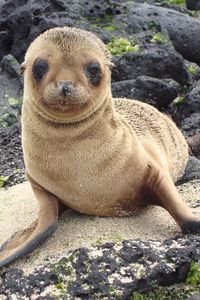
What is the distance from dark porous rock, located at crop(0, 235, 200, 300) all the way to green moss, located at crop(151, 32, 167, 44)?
638cm

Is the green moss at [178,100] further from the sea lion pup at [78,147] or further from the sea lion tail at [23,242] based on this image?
the sea lion tail at [23,242]

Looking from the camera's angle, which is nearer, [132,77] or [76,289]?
[76,289]

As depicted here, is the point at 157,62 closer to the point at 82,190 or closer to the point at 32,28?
the point at 32,28

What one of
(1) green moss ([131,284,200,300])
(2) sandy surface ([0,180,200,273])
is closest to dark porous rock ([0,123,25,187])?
(2) sandy surface ([0,180,200,273])

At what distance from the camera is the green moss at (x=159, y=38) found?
1080 cm

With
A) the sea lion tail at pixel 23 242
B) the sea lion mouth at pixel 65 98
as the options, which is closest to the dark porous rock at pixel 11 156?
the sea lion tail at pixel 23 242

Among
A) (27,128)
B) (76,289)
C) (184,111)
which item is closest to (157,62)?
(184,111)

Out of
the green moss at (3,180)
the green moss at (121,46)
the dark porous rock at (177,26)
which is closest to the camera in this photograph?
the green moss at (3,180)

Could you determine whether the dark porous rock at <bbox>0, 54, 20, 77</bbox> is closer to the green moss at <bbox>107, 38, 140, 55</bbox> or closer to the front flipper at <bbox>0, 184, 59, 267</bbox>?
the green moss at <bbox>107, 38, 140, 55</bbox>

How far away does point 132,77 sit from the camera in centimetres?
1011

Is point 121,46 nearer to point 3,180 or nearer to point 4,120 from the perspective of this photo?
point 4,120

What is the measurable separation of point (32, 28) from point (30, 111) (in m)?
5.52

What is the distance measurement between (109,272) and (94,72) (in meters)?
1.40

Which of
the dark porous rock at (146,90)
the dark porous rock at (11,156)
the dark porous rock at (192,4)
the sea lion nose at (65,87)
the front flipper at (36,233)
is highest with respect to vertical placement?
the sea lion nose at (65,87)
